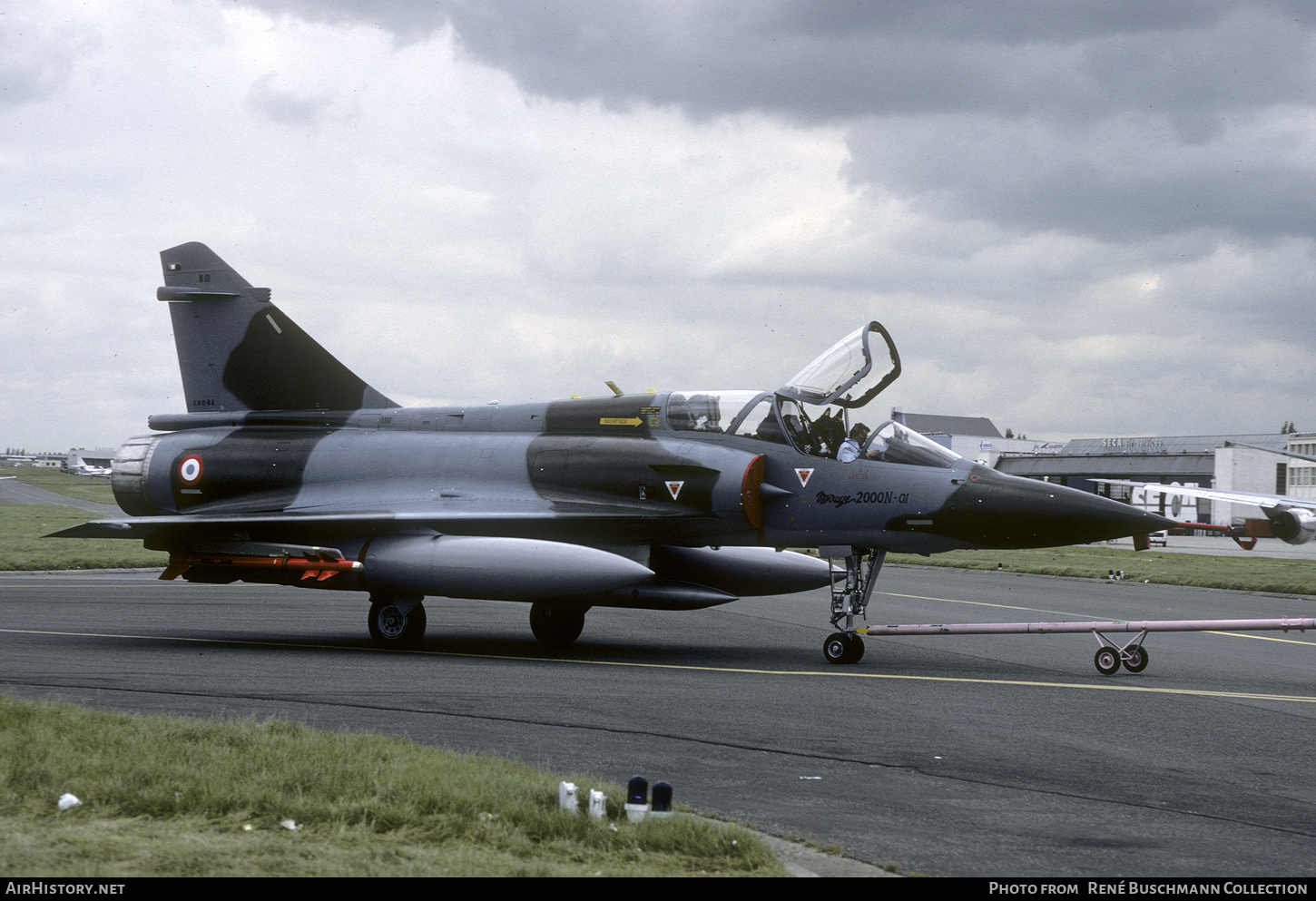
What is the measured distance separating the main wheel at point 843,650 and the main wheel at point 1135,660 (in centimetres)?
274

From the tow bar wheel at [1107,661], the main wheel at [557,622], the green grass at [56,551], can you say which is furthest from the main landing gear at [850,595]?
the green grass at [56,551]

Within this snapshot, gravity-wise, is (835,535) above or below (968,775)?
above

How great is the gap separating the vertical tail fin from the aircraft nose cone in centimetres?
862

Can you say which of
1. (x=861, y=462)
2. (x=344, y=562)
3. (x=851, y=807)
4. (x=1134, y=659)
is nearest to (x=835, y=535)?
(x=861, y=462)

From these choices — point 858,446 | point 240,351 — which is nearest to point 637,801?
point 858,446

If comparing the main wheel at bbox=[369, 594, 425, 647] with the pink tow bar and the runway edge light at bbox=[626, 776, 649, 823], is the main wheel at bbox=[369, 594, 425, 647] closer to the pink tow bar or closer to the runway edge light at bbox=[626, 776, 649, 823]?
the pink tow bar

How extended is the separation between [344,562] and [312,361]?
4481mm

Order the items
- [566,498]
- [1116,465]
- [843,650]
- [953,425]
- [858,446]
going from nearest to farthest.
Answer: [843,650]
[858,446]
[566,498]
[1116,465]
[953,425]

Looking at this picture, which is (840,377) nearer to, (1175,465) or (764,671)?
(764,671)

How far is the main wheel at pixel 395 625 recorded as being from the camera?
14750mm

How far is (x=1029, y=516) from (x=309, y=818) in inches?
352

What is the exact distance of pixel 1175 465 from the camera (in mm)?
95562
